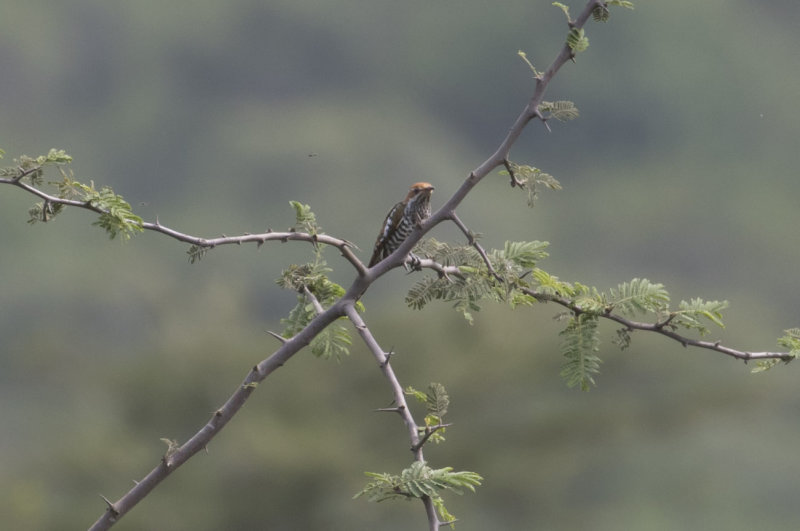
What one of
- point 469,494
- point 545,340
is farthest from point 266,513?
point 545,340

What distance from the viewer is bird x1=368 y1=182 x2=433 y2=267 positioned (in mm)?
5105

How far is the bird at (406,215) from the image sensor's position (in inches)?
201

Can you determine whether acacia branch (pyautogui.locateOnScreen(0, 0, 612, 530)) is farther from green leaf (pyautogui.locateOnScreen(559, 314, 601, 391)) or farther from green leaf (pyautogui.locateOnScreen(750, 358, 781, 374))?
green leaf (pyautogui.locateOnScreen(750, 358, 781, 374))

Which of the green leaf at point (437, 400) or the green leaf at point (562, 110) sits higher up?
the green leaf at point (562, 110)

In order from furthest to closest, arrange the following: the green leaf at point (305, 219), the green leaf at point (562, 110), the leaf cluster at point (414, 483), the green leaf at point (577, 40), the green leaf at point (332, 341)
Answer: the green leaf at point (332, 341) → the green leaf at point (305, 219) → the green leaf at point (562, 110) → the green leaf at point (577, 40) → the leaf cluster at point (414, 483)

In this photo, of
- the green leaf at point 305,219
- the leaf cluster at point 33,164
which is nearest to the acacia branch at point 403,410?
the green leaf at point 305,219

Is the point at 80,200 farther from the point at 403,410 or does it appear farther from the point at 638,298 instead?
the point at 638,298

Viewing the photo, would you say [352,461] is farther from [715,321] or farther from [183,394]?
[715,321]

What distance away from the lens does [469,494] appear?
16.6 metres

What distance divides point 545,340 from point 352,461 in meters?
4.64

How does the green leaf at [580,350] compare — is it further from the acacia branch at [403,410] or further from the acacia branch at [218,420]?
the acacia branch at [218,420]

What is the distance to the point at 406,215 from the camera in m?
5.12

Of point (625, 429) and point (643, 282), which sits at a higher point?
point (625, 429)

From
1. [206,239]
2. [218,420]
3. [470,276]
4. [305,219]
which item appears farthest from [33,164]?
[470,276]
